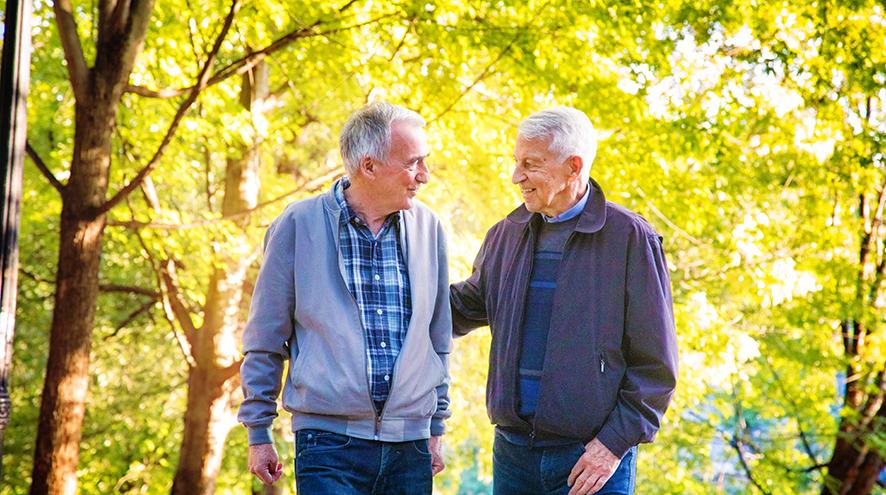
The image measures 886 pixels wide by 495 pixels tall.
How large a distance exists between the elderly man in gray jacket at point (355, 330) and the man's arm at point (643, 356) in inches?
23.0

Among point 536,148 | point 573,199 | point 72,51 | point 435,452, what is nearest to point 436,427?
point 435,452

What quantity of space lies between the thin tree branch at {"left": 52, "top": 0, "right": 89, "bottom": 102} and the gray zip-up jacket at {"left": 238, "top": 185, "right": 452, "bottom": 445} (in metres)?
4.29

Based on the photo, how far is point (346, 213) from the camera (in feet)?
10.9

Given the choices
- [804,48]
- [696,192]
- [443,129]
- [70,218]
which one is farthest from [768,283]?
[70,218]

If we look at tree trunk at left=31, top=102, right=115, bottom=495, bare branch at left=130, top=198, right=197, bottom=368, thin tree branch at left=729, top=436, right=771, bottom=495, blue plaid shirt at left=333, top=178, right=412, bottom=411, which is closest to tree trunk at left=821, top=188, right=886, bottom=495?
thin tree branch at left=729, top=436, right=771, bottom=495

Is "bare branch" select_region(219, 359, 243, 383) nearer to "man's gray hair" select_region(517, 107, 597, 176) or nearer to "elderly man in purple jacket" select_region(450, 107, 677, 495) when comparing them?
"elderly man in purple jacket" select_region(450, 107, 677, 495)

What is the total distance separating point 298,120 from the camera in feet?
38.7

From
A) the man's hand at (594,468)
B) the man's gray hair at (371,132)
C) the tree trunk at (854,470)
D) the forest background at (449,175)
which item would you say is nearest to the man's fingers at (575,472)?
the man's hand at (594,468)

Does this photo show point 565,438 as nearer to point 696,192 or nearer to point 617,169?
point 617,169

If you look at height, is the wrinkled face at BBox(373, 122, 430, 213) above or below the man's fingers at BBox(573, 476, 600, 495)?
above

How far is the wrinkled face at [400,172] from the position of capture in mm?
3291

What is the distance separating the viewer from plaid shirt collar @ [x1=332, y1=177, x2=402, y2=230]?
3316mm

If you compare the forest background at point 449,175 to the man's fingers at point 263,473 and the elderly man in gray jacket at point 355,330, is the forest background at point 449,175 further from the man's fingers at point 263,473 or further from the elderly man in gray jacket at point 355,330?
the man's fingers at point 263,473

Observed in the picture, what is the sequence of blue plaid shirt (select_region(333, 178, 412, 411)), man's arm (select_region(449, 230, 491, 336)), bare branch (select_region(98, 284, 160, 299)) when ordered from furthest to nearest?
bare branch (select_region(98, 284, 160, 299))
man's arm (select_region(449, 230, 491, 336))
blue plaid shirt (select_region(333, 178, 412, 411))
